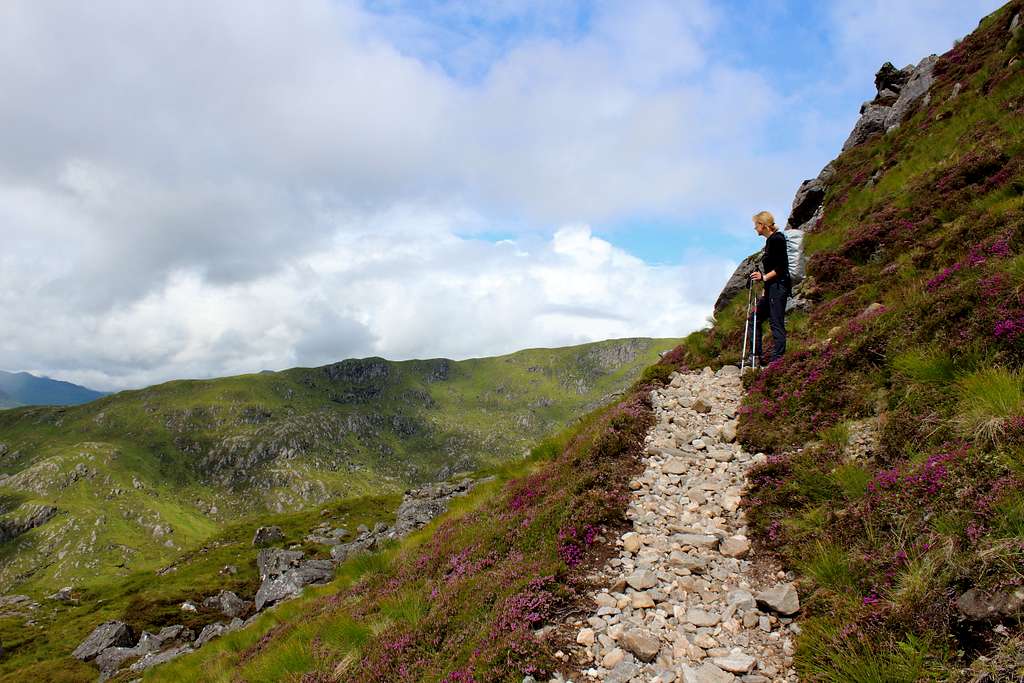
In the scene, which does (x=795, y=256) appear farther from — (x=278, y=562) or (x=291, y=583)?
(x=278, y=562)

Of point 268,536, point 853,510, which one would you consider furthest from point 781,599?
point 268,536

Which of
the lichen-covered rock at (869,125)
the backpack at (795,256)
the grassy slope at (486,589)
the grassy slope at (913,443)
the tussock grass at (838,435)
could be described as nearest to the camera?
the grassy slope at (913,443)

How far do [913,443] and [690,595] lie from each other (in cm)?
399

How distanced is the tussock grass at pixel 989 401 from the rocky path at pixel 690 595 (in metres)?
3.11

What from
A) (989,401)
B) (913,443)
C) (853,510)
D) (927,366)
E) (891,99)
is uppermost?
(891,99)

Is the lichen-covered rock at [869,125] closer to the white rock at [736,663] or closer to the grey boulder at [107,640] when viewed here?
the white rock at [736,663]

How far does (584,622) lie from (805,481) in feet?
14.8

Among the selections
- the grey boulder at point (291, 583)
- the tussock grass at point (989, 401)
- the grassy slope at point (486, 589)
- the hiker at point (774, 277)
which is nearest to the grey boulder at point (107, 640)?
the grey boulder at point (291, 583)

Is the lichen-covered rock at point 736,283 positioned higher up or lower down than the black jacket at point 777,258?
higher up

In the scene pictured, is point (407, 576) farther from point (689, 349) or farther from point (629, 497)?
point (689, 349)

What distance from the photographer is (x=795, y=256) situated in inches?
752

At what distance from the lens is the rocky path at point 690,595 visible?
5672 mm


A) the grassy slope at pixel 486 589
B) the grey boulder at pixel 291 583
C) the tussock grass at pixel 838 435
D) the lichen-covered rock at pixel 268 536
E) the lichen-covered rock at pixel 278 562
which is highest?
the tussock grass at pixel 838 435

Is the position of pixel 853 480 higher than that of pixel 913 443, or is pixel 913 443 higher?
pixel 913 443
